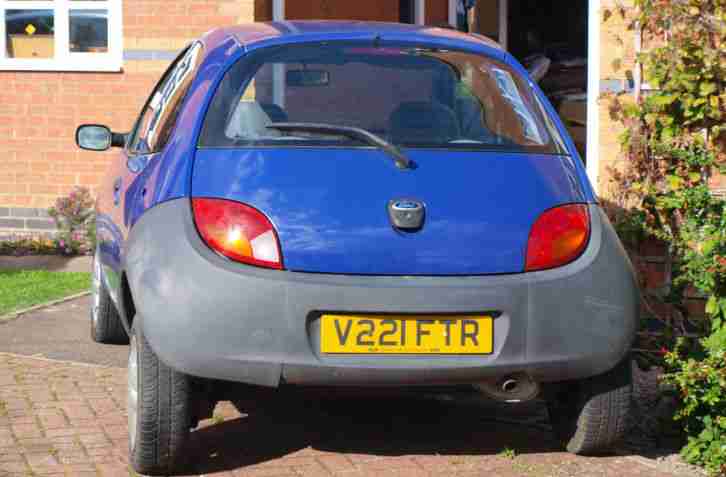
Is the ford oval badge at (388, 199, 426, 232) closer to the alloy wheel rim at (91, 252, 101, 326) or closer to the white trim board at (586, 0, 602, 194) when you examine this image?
the alloy wheel rim at (91, 252, 101, 326)

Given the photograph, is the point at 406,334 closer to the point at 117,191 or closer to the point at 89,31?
the point at 117,191

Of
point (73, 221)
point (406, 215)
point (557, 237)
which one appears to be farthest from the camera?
point (73, 221)

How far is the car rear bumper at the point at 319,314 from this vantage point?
4676mm

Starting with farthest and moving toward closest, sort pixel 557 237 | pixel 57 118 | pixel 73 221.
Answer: pixel 57 118, pixel 73 221, pixel 557 237

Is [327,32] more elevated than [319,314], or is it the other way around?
[327,32]

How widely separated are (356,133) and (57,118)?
7.18 metres

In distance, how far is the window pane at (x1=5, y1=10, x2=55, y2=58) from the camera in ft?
39.2

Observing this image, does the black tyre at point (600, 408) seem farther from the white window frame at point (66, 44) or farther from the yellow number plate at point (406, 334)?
the white window frame at point (66, 44)

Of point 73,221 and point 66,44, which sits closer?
point 73,221

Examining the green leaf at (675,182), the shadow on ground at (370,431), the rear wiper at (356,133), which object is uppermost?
the rear wiper at (356,133)

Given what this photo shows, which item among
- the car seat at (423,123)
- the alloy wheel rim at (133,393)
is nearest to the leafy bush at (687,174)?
the car seat at (423,123)

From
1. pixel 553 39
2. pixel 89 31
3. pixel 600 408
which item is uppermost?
pixel 89 31

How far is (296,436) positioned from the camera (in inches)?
225

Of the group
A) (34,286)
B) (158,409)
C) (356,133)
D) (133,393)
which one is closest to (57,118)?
(34,286)
